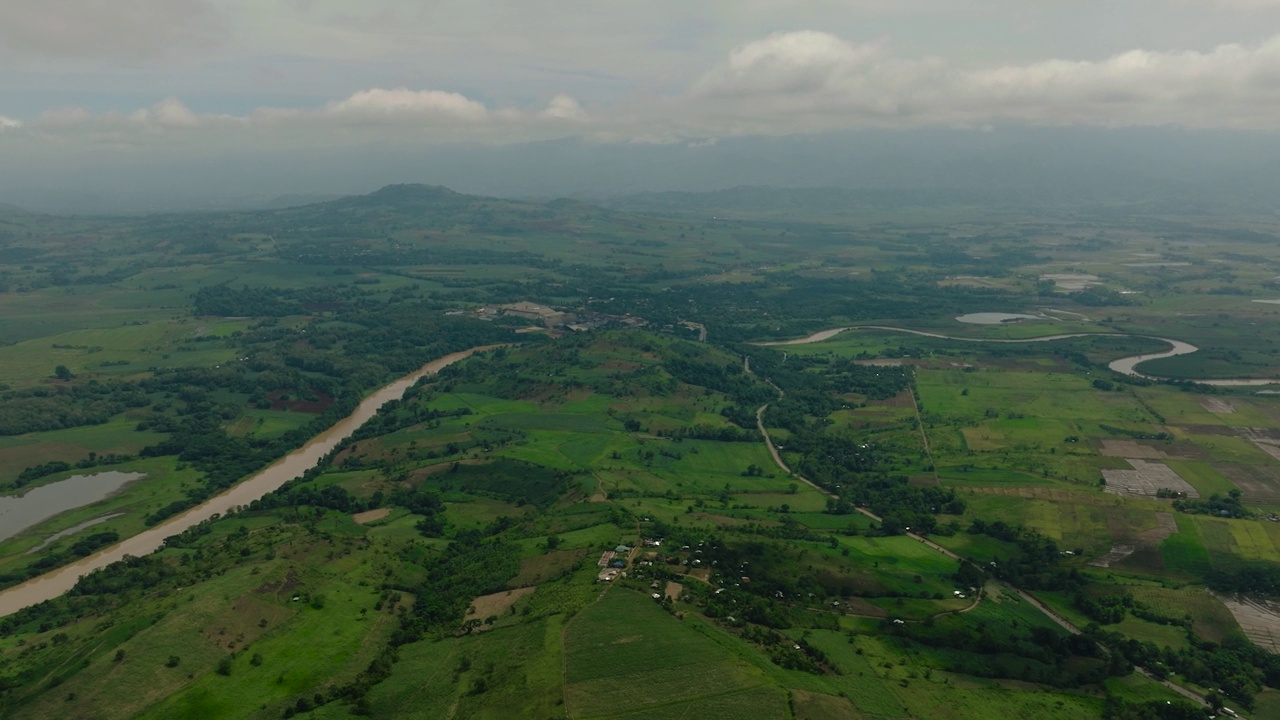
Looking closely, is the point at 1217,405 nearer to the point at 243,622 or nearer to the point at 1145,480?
the point at 1145,480

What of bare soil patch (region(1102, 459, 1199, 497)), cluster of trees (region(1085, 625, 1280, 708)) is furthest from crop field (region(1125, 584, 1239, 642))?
bare soil patch (region(1102, 459, 1199, 497))

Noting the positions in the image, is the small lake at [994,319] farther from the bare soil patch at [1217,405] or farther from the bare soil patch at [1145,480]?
the bare soil patch at [1145,480]

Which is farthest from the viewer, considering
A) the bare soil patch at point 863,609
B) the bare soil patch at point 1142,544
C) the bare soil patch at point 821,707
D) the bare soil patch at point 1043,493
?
the bare soil patch at point 1043,493

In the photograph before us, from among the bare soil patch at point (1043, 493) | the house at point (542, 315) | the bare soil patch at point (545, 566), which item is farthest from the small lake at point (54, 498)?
the bare soil patch at point (1043, 493)

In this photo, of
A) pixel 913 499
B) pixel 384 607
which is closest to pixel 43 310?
pixel 384 607

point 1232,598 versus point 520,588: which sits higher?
point 520,588

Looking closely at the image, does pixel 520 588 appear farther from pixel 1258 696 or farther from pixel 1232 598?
pixel 1232 598
